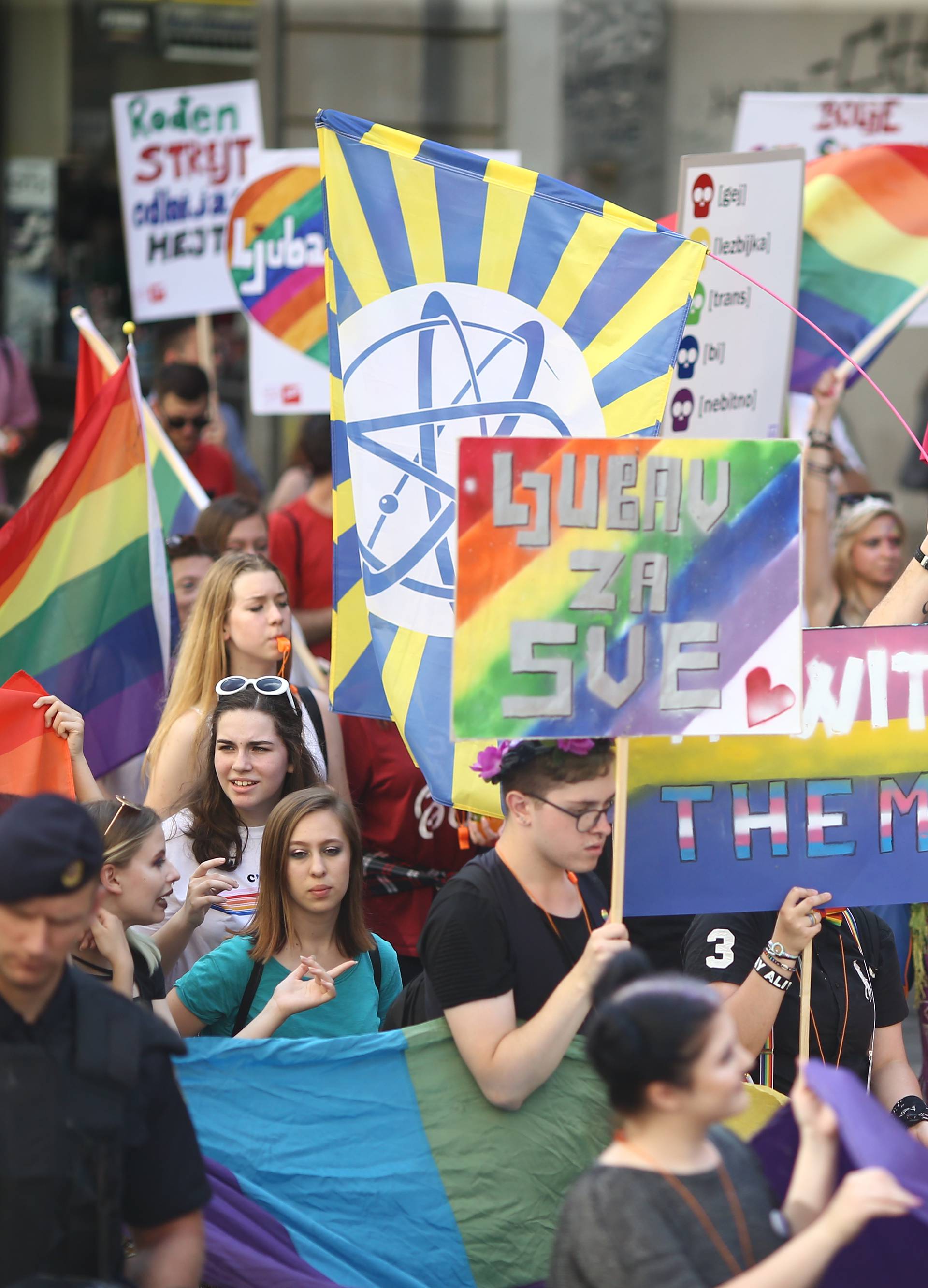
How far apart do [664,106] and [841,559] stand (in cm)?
587

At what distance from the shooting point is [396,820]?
16.0 feet

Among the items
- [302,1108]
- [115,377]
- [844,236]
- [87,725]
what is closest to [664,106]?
[844,236]

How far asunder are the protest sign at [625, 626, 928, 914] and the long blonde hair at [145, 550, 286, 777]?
1.62 meters

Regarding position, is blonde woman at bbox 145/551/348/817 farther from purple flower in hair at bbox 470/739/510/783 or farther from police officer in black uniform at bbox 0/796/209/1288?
police officer in black uniform at bbox 0/796/209/1288

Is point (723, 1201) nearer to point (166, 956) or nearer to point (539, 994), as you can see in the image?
point (539, 994)

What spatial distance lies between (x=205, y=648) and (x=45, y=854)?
2.43 m

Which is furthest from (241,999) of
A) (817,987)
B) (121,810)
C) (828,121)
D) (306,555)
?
(828,121)

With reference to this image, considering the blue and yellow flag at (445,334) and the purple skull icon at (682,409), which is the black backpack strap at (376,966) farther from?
the purple skull icon at (682,409)

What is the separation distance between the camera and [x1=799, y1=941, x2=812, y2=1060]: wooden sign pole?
3.42 m

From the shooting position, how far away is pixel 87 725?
5137 mm

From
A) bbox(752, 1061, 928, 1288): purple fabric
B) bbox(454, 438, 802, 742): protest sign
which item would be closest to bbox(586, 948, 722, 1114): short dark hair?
bbox(752, 1061, 928, 1288): purple fabric

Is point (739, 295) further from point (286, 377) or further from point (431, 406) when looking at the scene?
point (286, 377)

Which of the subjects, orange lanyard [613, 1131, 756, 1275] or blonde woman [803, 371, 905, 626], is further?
blonde woman [803, 371, 905, 626]

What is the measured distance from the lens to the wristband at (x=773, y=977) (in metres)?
3.46
